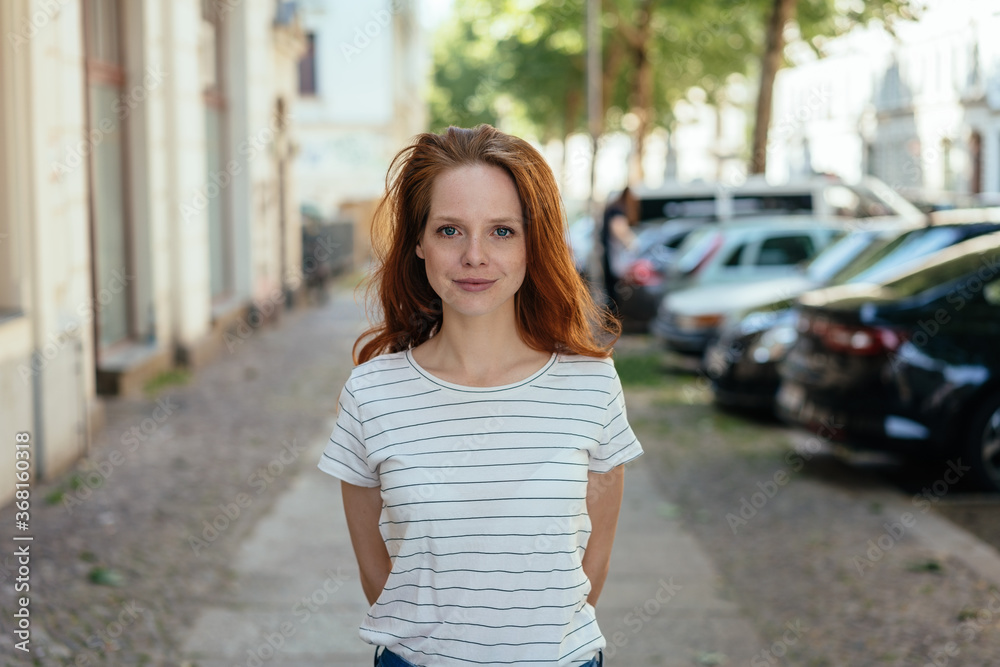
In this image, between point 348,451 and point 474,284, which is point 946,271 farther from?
point 348,451

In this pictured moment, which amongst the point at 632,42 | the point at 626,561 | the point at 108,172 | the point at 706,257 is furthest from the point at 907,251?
the point at 632,42

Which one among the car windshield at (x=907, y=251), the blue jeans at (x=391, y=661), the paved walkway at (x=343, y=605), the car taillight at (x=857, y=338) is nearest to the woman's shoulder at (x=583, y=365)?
the blue jeans at (x=391, y=661)

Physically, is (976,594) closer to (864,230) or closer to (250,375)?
(864,230)

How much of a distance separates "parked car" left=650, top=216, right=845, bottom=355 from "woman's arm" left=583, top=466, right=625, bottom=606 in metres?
10.7

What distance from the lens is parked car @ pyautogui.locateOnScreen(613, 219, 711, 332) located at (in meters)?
16.7

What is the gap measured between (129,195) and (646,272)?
705cm

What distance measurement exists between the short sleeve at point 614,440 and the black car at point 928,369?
5.60m

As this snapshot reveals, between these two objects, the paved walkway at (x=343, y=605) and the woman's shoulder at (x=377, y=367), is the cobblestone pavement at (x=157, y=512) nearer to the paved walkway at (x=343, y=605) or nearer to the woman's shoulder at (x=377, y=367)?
the paved walkway at (x=343, y=605)

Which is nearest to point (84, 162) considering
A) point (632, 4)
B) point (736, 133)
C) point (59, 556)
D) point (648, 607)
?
point (59, 556)

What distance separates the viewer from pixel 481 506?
7.80 ft

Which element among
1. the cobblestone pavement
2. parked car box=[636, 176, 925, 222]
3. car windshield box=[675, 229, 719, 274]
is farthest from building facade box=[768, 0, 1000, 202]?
the cobblestone pavement

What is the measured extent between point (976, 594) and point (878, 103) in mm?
48234

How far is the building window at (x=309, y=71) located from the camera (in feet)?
140

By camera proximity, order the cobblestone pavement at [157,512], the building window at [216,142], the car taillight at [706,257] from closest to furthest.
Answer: the cobblestone pavement at [157,512], the car taillight at [706,257], the building window at [216,142]
